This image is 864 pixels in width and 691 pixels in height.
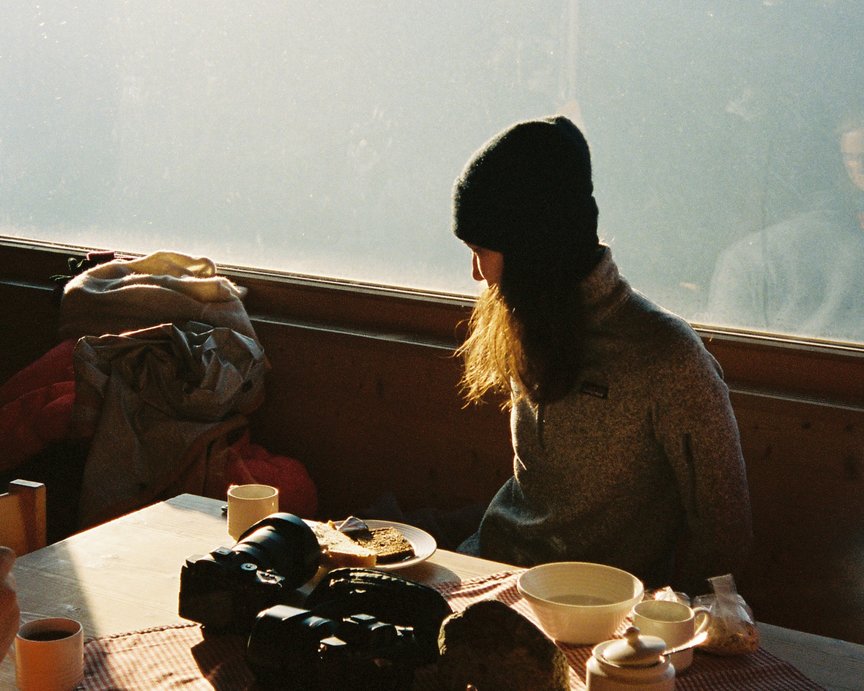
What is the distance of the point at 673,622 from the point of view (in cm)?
117

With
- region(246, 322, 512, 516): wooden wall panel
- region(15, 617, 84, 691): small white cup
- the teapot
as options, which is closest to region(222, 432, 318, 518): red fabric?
region(246, 322, 512, 516): wooden wall panel

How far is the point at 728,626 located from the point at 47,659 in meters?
0.82

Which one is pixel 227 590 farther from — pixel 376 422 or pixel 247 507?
pixel 376 422

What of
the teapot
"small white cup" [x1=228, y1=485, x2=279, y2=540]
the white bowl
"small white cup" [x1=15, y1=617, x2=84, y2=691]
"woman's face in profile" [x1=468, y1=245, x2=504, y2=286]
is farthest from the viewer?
"woman's face in profile" [x1=468, y1=245, x2=504, y2=286]

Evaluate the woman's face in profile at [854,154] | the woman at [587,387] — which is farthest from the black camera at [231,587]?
the woman's face in profile at [854,154]

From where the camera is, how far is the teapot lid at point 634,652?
979mm

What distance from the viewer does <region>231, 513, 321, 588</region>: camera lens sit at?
1.29 meters

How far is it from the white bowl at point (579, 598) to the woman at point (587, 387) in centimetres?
47

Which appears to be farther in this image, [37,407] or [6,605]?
[37,407]

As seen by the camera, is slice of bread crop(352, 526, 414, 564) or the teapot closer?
the teapot

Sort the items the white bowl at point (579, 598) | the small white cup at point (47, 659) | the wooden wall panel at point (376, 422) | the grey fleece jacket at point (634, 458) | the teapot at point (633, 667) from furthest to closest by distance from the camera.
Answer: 1. the wooden wall panel at point (376, 422)
2. the grey fleece jacket at point (634, 458)
3. the white bowl at point (579, 598)
4. the small white cup at point (47, 659)
5. the teapot at point (633, 667)

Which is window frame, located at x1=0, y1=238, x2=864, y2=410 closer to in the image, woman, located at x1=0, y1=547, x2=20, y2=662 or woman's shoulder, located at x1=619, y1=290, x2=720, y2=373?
woman's shoulder, located at x1=619, y1=290, x2=720, y2=373

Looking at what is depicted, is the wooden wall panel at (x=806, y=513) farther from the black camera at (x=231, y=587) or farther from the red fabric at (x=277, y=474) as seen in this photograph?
the black camera at (x=231, y=587)

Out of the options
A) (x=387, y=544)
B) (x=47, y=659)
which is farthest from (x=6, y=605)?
(x=387, y=544)
